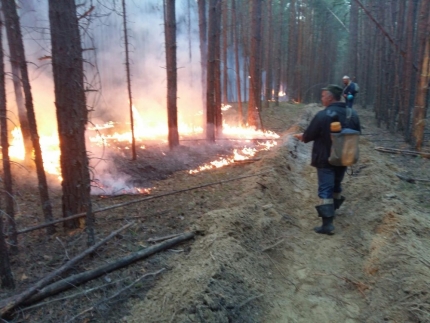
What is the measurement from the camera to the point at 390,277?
425 centimetres

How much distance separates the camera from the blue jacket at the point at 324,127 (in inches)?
→ 227

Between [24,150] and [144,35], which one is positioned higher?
[144,35]

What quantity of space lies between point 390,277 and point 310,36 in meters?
39.5

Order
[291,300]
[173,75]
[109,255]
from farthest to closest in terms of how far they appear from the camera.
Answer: [173,75]
[109,255]
[291,300]

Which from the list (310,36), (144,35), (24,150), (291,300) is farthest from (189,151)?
(310,36)

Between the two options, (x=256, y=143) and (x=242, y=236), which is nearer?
(x=242, y=236)

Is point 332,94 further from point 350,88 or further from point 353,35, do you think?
point 353,35

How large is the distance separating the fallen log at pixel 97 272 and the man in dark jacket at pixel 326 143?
2370 mm

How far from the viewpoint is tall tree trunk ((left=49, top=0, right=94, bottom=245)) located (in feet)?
17.6

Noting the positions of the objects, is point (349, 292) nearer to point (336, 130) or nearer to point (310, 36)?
point (336, 130)

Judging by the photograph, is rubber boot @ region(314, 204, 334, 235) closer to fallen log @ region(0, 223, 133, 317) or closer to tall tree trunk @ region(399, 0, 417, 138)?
fallen log @ region(0, 223, 133, 317)

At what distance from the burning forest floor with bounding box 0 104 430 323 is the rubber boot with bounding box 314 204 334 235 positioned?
0.44ft

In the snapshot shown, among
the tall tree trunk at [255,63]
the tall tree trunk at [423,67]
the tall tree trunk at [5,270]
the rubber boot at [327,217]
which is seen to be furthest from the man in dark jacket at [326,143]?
the tall tree trunk at [255,63]

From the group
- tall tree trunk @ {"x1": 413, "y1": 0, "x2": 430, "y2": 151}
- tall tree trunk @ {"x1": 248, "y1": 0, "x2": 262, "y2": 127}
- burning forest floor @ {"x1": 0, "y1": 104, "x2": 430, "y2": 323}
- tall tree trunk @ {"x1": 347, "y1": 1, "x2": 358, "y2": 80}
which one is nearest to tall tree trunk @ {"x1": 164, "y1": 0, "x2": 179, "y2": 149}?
tall tree trunk @ {"x1": 248, "y1": 0, "x2": 262, "y2": 127}
